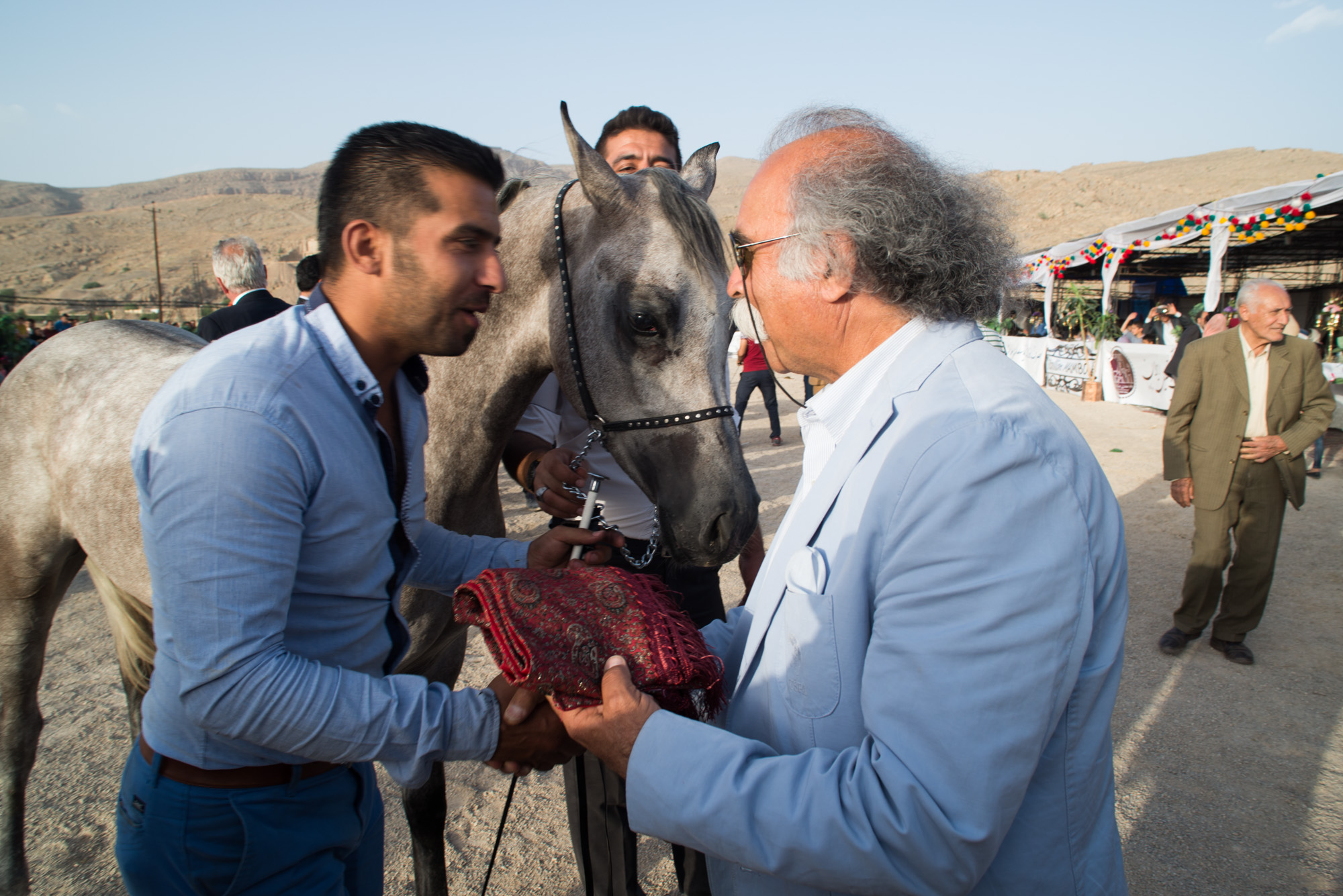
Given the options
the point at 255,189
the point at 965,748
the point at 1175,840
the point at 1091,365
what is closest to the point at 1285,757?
the point at 1175,840

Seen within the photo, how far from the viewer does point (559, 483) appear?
91.2 inches

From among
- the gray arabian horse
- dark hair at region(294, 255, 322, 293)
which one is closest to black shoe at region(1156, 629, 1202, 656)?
the gray arabian horse

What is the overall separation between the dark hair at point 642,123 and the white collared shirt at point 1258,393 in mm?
4455

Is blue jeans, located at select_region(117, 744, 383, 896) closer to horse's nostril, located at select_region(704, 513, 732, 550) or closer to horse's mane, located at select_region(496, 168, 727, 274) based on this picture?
horse's nostril, located at select_region(704, 513, 732, 550)

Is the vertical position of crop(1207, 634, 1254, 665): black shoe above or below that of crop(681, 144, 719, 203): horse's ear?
below

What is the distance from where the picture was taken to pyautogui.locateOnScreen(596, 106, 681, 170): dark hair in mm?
3146

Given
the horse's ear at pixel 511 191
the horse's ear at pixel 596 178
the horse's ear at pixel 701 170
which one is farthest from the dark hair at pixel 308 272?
the horse's ear at pixel 701 170

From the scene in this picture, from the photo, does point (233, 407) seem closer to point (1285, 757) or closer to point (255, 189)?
point (1285, 757)

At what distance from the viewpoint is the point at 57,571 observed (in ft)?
9.32

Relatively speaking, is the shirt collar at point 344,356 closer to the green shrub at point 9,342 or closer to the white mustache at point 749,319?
the white mustache at point 749,319

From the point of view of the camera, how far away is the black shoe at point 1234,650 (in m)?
4.47

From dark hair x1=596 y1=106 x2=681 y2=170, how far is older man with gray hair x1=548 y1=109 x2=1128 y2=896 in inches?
76.1

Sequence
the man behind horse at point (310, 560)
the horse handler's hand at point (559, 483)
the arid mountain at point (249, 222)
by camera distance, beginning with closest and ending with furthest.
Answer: the man behind horse at point (310, 560)
the horse handler's hand at point (559, 483)
the arid mountain at point (249, 222)

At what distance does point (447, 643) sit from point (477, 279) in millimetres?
1738
